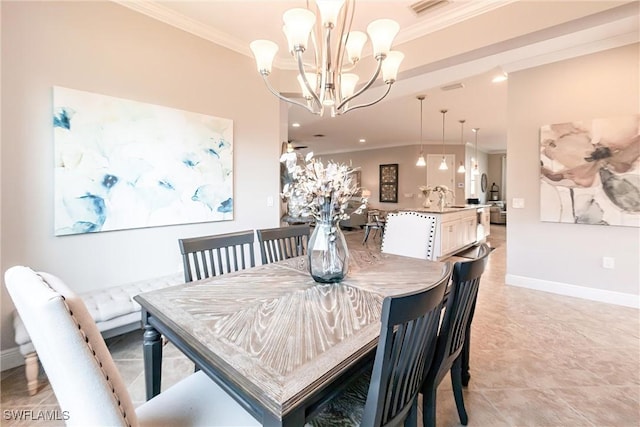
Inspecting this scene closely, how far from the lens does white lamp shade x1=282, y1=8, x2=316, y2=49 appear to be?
1632 mm

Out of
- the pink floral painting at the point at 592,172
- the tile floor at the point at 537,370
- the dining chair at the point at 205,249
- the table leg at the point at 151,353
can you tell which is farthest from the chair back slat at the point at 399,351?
the pink floral painting at the point at 592,172

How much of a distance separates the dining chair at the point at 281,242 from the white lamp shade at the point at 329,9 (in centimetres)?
141

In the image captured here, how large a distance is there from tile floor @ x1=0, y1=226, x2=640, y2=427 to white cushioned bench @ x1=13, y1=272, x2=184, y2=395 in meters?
0.18

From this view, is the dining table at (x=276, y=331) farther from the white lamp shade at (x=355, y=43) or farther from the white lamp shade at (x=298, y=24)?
the white lamp shade at (x=355, y=43)

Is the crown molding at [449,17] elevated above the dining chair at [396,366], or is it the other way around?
the crown molding at [449,17]

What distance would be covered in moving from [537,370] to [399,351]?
1837mm

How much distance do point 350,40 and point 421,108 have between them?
12.9 ft

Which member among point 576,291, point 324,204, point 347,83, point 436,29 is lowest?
point 576,291

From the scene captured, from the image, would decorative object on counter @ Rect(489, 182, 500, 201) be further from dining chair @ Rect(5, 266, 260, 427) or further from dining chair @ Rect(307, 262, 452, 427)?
dining chair @ Rect(5, 266, 260, 427)

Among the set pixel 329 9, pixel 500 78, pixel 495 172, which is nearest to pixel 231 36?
pixel 329 9

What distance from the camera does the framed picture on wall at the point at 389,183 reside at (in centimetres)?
A: 962

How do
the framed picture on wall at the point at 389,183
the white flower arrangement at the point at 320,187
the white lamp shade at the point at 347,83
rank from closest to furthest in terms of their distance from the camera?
1. the white flower arrangement at the point at 320,187
2. the white lamp shade at the point at 347,83
3. the framed picture on wall at the point at 389,183

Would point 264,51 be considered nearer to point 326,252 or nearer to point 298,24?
point 298,24

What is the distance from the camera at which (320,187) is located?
1522mm
